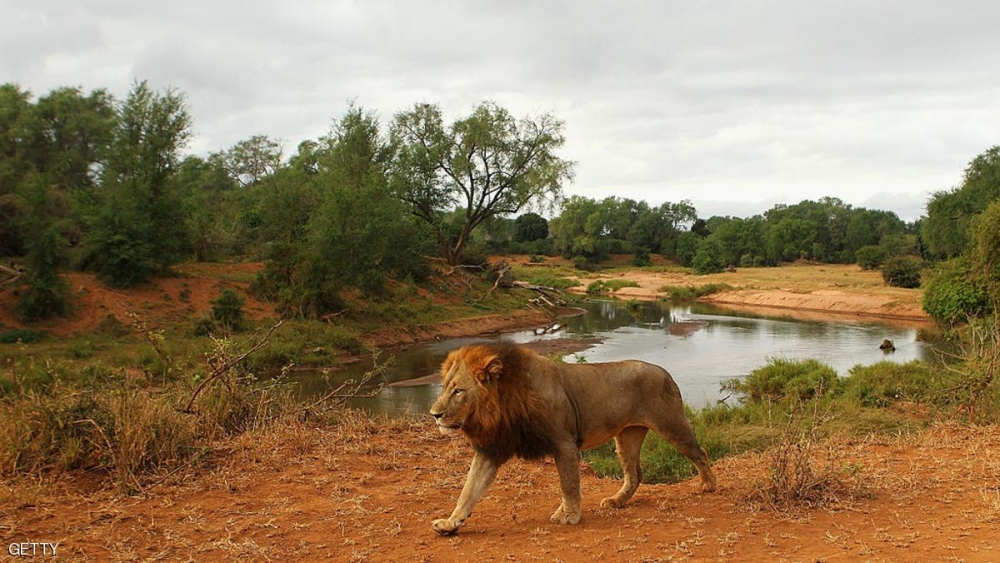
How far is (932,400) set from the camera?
10.9 metres

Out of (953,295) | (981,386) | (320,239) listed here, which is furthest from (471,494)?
(953,295)

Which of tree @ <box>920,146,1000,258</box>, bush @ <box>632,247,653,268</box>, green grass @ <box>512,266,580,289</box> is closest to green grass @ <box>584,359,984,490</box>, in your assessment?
tree @ <box>920,146,1000,258</box>

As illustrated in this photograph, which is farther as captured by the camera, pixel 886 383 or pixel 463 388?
pixel 886 383

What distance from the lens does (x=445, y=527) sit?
4.77 m

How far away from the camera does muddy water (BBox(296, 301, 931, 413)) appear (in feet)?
61.9

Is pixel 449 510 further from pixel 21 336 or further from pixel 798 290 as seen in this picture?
pixel 798 290

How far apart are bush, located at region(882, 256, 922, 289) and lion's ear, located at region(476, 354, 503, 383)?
48690mm

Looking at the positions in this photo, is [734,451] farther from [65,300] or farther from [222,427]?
[65,300]

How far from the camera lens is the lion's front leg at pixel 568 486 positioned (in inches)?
199

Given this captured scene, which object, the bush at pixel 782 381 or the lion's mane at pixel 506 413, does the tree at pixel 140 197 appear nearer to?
the bush at pixel 782 381

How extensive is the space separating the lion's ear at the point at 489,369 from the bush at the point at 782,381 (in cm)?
1230

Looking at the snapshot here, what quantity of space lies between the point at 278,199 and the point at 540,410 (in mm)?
24790

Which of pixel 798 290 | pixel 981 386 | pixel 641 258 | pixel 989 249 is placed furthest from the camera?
pixel 641 258

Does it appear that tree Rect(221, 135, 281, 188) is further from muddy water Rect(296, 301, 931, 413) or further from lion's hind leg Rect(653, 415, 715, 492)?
lion's hind leg Rect(653, 415, 715, 492)
